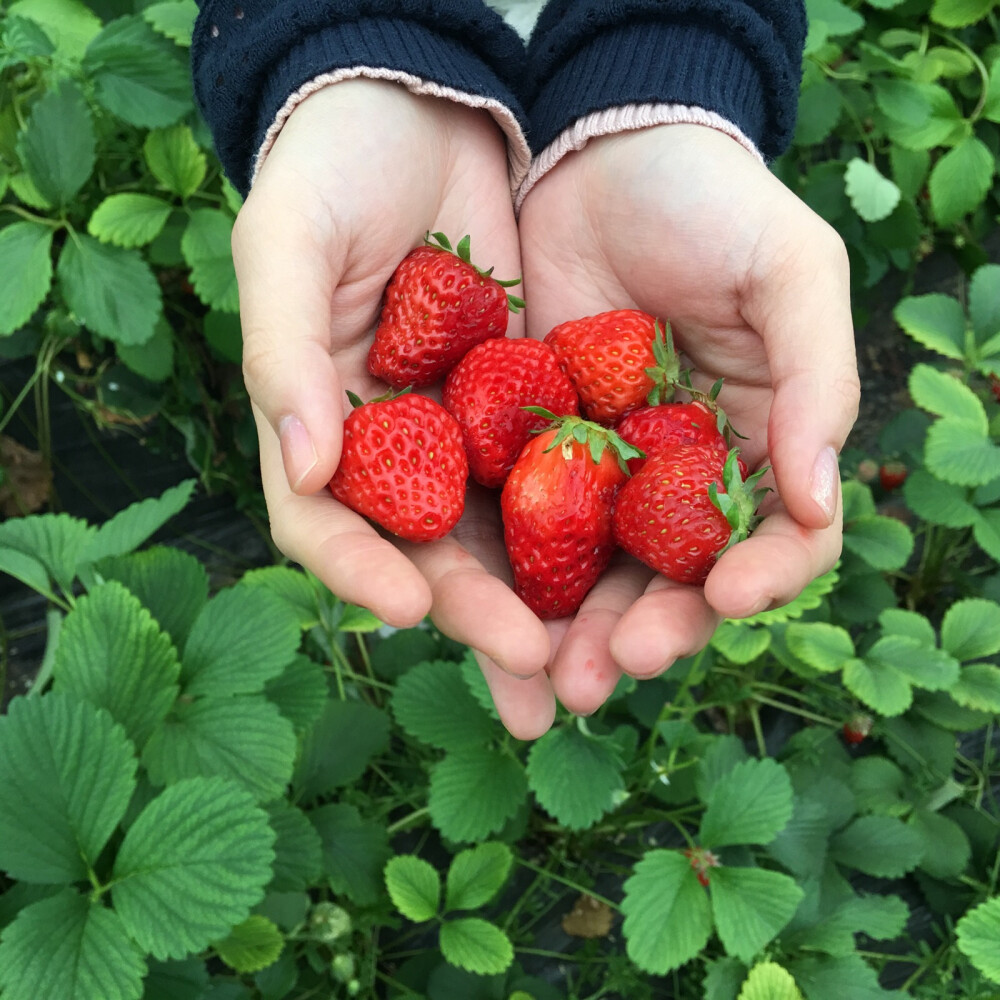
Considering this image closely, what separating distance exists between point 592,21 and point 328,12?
0.41 meters

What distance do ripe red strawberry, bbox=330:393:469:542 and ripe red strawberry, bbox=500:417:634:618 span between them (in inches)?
2.8

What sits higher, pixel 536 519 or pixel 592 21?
pixel 592 21

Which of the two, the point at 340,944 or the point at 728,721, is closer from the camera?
the point at 340,944

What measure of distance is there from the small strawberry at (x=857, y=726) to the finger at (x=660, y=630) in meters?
0.70

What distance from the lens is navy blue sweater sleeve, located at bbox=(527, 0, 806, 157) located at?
1.17m

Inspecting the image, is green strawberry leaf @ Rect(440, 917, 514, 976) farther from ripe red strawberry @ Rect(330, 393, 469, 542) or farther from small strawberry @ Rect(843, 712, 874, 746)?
small strawberry @ Rect(843, 712, 874, 746)

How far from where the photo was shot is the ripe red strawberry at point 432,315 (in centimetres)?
101

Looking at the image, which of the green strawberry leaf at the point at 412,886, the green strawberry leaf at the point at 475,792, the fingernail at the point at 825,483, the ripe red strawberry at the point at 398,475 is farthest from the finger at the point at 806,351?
the green strawberry leaf at the point at 412,886

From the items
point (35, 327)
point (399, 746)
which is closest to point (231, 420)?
point (35, 327)

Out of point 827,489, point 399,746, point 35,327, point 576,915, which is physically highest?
point 827,489

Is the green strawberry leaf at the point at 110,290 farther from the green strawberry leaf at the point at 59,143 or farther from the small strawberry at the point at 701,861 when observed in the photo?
the small strawberry at the point at 701,861

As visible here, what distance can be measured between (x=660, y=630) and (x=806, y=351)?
1.06ft

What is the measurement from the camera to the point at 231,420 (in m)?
1.71

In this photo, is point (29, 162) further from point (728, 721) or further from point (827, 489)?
point (728, 721)
